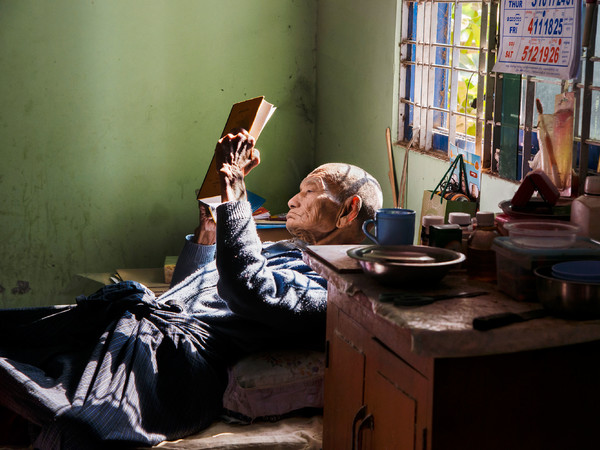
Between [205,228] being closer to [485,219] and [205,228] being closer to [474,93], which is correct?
[474,93]

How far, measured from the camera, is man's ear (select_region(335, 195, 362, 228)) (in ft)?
9.57

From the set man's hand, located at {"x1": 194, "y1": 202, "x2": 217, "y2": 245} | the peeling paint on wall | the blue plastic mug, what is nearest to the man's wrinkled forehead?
man's hand, located at {"x1": 194, "y1": 202, "x2": 217, "y2": 245}

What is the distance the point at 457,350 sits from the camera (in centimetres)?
149

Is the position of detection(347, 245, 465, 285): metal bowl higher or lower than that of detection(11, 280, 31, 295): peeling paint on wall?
higher

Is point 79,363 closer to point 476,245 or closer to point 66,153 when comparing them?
point 476,245

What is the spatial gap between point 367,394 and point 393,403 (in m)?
0.16

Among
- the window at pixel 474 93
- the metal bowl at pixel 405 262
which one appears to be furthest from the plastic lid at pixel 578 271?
the window at pixel 474 93

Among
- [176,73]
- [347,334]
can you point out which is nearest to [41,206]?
[176,73]

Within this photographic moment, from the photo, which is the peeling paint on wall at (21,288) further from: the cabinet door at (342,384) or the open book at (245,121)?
the cabinet door at (342,384)

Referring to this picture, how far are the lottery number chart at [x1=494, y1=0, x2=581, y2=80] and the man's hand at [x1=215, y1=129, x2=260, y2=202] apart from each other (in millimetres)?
921

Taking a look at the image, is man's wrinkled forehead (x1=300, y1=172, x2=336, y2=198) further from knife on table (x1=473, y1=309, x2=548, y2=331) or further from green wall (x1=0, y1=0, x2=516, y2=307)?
knife on table (x1=473, y1=309, x2=548, y2=331)

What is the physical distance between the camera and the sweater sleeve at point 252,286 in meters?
2.41

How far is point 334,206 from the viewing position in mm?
2930

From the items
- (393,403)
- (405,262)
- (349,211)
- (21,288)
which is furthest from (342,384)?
(21,288)
